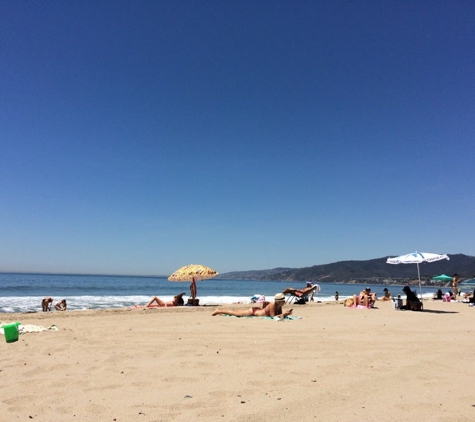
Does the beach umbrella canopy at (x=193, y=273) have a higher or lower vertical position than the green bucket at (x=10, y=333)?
higher

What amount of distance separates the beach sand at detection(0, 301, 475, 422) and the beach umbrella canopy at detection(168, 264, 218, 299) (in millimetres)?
11048

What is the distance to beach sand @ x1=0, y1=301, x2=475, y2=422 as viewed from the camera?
3.51 m

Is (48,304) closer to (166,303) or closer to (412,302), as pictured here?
(166,303)

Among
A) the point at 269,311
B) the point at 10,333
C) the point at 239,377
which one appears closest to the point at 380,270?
the point at 269,311

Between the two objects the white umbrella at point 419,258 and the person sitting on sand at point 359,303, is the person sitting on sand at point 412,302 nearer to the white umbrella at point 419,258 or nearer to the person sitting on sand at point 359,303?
the white umbrella at point 419,258

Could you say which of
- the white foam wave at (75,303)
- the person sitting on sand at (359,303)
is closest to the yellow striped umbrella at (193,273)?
the white foam wave at (75,303)

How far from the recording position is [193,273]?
18875 mm

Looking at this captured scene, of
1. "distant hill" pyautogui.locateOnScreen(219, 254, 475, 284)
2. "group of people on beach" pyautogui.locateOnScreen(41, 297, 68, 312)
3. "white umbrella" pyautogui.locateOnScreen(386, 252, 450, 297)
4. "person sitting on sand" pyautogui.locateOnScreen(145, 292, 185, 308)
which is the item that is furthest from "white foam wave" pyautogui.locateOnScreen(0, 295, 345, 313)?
"distant hill" pyautogui.locateOnScreen(219, 254, 475, 284)

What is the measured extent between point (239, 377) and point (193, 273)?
1459cm

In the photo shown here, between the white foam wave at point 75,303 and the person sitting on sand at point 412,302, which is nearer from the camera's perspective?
the person sitting on sand at point 412,302

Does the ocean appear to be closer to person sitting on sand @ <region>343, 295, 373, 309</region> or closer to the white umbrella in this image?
person sitting on sand @ <region>343, 295, 373, 309</region>

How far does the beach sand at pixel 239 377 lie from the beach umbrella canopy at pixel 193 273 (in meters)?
11.0

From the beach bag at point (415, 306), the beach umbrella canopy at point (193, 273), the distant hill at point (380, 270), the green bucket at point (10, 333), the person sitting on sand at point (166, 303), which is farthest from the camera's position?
the distant hill at point (380, 270)

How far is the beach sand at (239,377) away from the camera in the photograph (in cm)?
351
